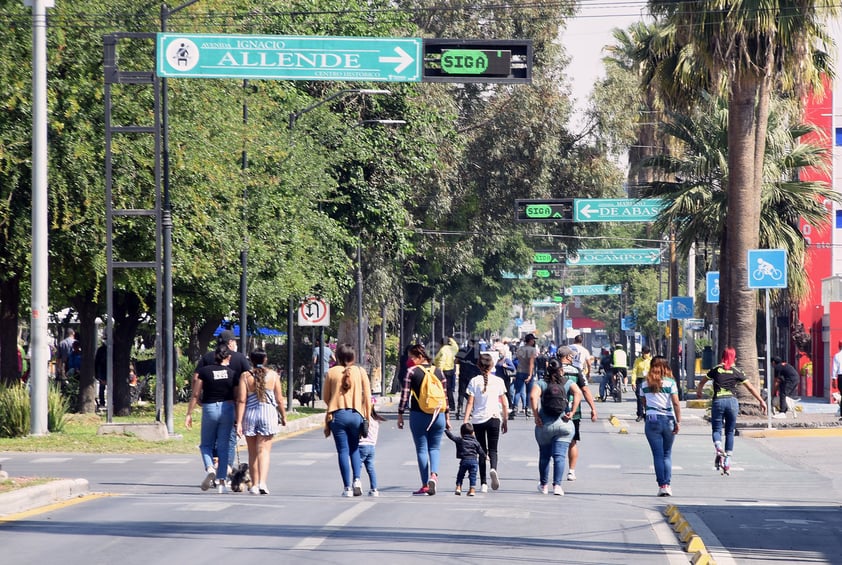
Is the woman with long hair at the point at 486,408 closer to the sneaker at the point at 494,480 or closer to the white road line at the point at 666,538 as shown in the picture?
the sneaker at the point at 494,480

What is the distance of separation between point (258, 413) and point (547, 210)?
2641 cm

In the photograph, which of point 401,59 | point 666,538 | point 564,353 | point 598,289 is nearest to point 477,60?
point 401,59

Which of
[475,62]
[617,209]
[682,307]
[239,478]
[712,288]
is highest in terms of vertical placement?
[475,62]

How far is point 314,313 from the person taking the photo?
3553 centimetres

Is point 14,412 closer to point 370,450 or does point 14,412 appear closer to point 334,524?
point 370,450

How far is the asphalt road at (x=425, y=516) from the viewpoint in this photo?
10.8 metres

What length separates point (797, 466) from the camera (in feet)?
67.8

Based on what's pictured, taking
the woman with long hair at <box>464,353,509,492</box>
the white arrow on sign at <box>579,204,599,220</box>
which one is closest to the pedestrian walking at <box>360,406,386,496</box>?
the woman with long hair at <box>464,353,509,492</box>

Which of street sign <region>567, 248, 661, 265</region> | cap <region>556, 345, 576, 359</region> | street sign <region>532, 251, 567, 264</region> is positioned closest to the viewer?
cap <region>556, 345, 576, 359</region>

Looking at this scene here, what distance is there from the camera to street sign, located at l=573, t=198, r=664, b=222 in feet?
127

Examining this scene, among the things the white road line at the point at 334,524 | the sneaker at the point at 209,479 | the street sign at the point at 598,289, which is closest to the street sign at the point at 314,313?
the sneaker at the point at 209,479

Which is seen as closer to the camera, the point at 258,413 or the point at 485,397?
the point at 258,413

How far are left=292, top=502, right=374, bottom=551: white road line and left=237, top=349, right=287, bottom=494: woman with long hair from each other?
5.92 feet

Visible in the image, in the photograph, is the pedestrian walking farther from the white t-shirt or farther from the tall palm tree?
the tall palm tree
